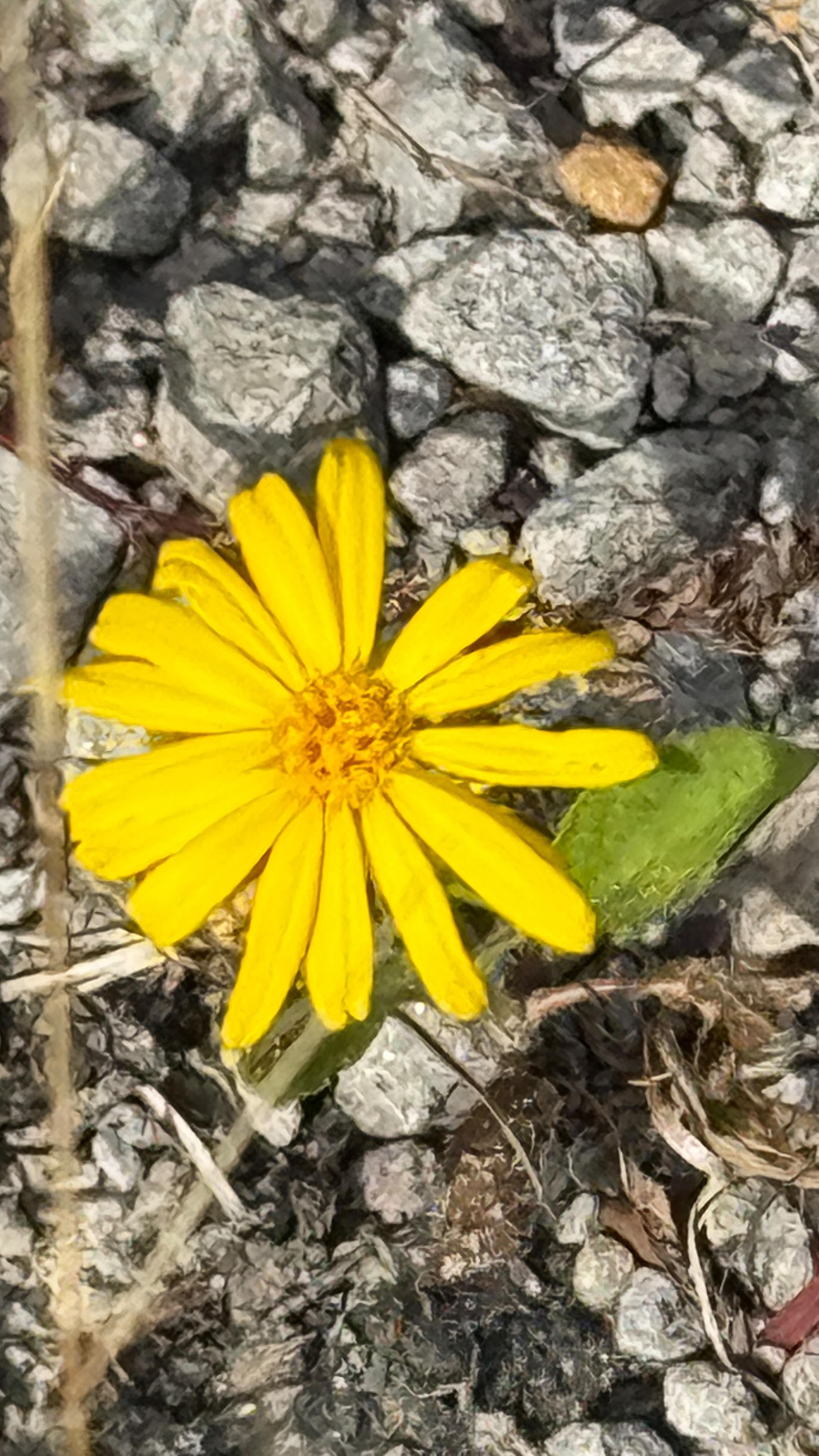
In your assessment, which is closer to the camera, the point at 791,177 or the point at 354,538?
the point at 354,538

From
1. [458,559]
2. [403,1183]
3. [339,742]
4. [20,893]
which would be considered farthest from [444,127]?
[403,1183]

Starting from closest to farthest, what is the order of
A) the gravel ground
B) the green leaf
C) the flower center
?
the flower center, the green leaf, the gravel ground

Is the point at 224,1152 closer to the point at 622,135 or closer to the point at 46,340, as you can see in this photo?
the point at 46,340

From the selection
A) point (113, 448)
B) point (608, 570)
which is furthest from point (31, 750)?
point (608, 570)

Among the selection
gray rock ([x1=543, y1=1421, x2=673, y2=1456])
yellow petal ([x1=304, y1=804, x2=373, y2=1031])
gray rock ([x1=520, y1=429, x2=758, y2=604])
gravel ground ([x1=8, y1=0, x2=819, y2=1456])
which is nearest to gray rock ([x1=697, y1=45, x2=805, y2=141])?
gravel ground ([x1=8, y1=0, x2=819, y2=1456])

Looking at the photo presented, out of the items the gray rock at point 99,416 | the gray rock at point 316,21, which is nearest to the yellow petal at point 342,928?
the gray rock at point 99,416

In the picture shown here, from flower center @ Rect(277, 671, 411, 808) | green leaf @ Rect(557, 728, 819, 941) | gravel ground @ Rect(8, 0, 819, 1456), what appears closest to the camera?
flower center @ Rect(277, 671, 411, 808)

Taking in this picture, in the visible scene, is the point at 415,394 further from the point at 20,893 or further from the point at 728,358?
the point at 20,893

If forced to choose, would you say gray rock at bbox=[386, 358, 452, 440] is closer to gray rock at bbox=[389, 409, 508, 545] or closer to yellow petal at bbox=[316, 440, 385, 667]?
gray rock at bbox=[389, 409, 508, 545]
